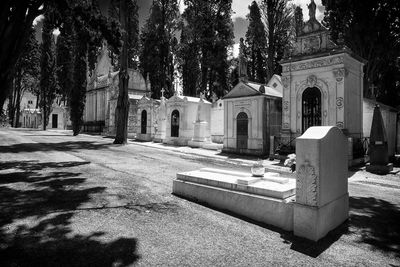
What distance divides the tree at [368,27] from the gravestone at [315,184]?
766 inches

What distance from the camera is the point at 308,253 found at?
403cm

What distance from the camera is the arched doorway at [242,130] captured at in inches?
691

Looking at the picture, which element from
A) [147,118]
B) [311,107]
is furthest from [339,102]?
[147,118]

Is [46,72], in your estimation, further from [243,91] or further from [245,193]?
[245,193]

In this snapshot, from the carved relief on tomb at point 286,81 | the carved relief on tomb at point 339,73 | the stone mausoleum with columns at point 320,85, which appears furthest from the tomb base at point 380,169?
the carved relief on tomb at point 286,81

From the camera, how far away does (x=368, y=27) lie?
21.0 metres

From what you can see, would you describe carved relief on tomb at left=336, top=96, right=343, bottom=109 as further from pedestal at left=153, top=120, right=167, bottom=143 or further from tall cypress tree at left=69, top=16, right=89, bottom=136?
tall cypress tree at left=69, top=16, right=89, bottom=136

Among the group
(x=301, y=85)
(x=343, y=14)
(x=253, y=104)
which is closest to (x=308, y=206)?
(x=301, y=85)

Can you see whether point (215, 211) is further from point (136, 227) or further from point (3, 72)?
point (3, 72)

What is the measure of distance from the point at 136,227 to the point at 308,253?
277cm

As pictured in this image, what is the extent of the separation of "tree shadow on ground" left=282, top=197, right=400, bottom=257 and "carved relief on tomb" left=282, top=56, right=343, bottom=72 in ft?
29.6

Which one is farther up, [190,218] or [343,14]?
[343,14]

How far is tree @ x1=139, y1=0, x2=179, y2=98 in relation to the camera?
37.8 meters

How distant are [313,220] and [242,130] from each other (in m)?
13.5
